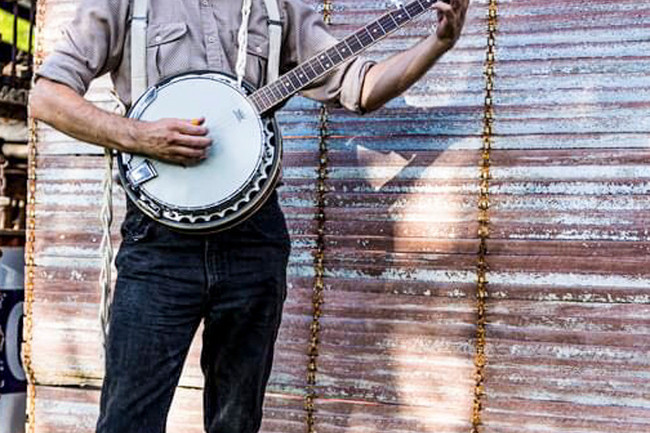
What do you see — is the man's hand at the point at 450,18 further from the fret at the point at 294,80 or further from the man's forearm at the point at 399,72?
the fret at the point at 294,80

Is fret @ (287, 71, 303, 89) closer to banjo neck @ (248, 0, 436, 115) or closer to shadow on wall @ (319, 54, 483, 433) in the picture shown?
banjo neck @ (248, 0, 436, 115)

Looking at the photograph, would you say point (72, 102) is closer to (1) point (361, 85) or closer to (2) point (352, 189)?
(1) point (361, 85)

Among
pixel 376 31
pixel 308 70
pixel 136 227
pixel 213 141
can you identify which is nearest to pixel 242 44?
pixel 308 70

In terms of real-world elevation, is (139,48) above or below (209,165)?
above

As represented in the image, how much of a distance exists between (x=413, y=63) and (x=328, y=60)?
260 millimetres

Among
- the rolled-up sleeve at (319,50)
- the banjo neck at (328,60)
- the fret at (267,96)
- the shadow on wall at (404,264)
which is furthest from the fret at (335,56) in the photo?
the shadow on wall at (404,264)

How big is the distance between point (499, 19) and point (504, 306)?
106cm

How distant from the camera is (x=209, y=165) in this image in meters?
2.31

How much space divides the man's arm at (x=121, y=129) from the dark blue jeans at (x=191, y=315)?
0.71ft

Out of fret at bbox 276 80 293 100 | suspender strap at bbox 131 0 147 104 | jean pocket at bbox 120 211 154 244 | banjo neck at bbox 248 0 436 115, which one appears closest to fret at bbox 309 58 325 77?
banjo neck at bbox 248 0 436 115

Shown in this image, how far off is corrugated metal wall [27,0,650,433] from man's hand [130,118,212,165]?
968 mm

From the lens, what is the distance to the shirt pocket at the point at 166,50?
2379mm

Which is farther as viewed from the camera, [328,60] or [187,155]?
[328,60]

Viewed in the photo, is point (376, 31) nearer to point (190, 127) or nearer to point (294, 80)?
point (294, 80)
